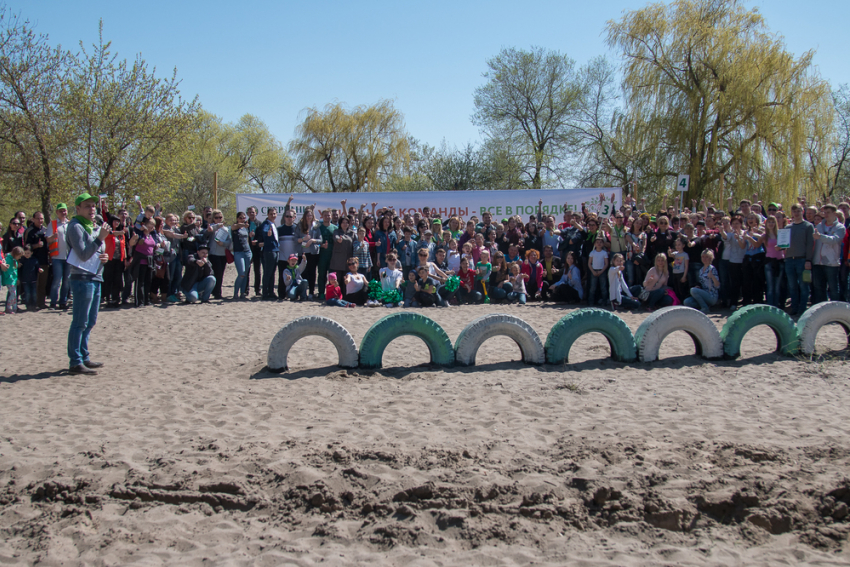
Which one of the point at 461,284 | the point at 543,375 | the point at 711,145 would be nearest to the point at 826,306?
the point at 543,375

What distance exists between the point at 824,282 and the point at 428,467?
9.66m

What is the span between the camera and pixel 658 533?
348 cm

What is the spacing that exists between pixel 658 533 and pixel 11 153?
83.5ft

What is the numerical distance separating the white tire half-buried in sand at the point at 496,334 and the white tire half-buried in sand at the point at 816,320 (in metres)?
3.55

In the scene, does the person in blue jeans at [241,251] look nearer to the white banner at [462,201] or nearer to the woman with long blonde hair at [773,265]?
the white banner at [462,201]

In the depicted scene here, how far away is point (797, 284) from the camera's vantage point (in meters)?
10.6

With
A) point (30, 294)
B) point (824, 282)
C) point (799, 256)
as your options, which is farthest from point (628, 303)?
point (30, 294)

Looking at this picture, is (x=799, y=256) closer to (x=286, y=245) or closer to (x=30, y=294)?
(x=286, y=245)

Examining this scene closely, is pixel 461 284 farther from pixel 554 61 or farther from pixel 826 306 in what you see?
pixel 554 61

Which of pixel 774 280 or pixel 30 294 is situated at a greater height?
pixel 774 280

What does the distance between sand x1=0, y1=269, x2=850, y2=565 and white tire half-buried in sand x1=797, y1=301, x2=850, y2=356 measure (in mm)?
718

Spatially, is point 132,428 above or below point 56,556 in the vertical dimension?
above

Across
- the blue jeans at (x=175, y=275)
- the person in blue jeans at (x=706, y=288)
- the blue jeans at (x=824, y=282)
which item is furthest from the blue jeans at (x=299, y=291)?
the blue jeans at (x=824, y=282)

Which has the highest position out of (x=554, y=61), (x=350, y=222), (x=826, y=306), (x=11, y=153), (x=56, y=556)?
(x=554, y=61)
